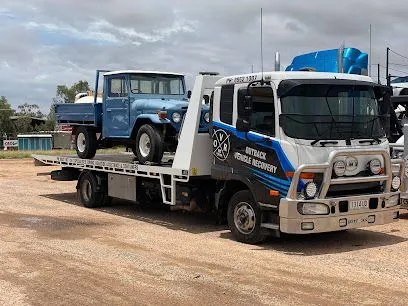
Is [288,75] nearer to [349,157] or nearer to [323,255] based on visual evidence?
[349,157]

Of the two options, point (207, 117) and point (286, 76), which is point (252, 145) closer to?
point (286, 76)

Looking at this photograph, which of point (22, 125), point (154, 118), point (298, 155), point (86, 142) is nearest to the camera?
point (298, 155)

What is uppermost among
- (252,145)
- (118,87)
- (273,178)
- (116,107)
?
(118,87)

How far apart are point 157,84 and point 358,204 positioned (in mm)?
5536

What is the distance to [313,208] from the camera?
7766mm

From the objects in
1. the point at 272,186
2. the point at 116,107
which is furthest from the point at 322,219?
the point at 116,107

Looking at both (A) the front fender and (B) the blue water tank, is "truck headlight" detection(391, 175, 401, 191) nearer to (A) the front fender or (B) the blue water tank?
(B) the blue water tank

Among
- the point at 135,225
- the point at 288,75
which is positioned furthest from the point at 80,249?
the point at 288,75

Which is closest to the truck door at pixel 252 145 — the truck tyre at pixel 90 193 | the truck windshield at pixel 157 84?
the truck windshield at pixel 157 84

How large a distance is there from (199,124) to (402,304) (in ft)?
16.1

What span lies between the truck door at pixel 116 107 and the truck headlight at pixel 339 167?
17.1 feet

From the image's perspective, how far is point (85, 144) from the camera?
44.0 feet

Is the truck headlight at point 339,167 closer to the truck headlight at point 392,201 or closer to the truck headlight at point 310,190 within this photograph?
the truck headlight at point 310,190

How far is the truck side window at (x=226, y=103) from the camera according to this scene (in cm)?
884
